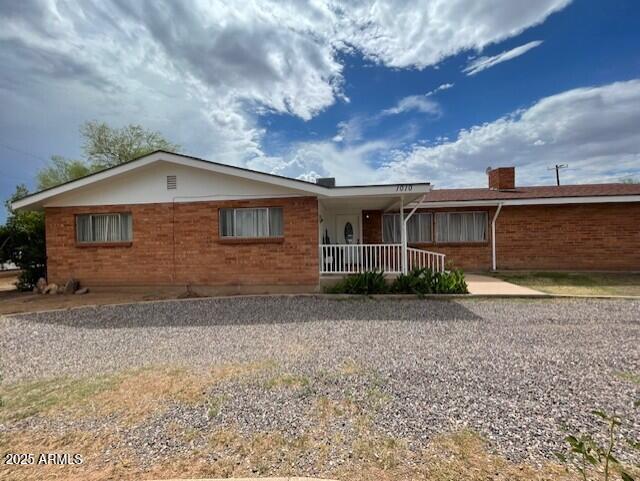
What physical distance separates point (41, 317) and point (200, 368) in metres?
5.73

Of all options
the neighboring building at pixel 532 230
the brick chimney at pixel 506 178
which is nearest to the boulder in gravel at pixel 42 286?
the neighboring building at pixel 532 230

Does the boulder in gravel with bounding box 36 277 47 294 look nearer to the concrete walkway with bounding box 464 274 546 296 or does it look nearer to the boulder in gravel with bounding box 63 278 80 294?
the boulder in gravel with bounding box 63 278 80 294

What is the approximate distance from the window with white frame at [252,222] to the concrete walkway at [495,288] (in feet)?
19.0

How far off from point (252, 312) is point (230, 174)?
397 centimetres

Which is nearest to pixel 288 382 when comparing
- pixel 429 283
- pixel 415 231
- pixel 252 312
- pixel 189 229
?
pixel 252 312

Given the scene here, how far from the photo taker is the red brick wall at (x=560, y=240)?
12312 millimetres

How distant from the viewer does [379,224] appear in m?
13.6

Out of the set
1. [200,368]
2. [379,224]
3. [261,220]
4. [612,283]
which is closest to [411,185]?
[261,220]

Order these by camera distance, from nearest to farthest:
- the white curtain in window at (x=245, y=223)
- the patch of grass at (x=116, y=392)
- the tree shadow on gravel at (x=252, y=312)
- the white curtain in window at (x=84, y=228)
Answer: the patch of grass at (x=116, y=392) → the tree shadow on gravel at (x=252, y=312) → the white curtain in window at (x=245, y=223) → the white curtain in window at (x=84, y=228)

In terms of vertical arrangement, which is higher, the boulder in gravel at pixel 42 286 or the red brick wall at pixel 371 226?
the red brick wall at pixel 371 226

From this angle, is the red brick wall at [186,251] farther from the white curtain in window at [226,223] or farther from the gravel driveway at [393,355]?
the gravel driveway at [393,355]

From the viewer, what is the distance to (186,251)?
953cm

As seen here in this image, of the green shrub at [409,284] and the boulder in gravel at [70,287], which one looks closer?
the green shrub at [409,284]

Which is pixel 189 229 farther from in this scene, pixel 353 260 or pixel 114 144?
pixel 114 144
